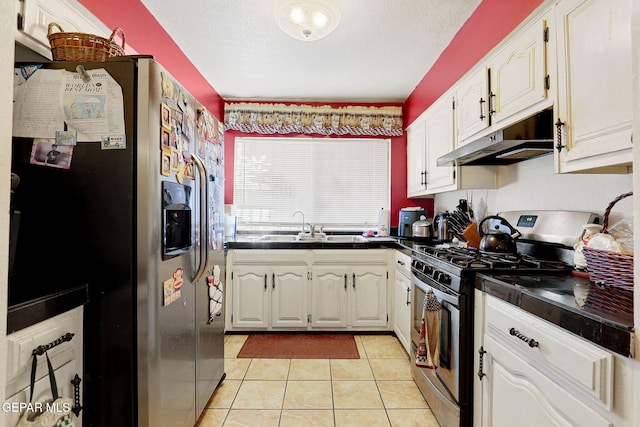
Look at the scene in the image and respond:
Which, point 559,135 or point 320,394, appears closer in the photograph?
point 559,135

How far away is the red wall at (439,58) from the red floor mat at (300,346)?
69.7 inches

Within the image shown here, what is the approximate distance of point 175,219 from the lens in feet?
4.49

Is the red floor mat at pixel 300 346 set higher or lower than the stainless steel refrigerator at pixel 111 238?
lower

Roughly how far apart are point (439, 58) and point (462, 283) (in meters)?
2.04

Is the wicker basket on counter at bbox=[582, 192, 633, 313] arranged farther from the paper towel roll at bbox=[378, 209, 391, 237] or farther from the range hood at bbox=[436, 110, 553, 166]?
the paper towel roll at bbox=[378, 209, 391, 237]

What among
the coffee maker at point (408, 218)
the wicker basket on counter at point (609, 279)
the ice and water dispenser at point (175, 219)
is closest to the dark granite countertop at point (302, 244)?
the coffee maker at point (408, 218)

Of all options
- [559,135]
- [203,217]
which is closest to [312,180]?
[203,217]

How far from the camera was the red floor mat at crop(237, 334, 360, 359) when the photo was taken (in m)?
2.49

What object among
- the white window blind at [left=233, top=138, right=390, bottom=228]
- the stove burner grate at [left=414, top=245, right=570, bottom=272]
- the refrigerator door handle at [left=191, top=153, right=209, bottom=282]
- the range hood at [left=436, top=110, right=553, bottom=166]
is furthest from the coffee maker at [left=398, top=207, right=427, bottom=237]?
the refrigerator door handle at [left=191, top=153, right=209, bottom=282]

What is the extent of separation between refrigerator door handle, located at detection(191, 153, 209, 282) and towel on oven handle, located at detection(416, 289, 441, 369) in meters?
1.23

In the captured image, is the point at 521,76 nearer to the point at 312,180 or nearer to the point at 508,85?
the point at 508,85

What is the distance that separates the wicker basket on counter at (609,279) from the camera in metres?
0.89

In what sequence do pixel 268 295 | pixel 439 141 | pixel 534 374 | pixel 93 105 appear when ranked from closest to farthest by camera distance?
pixel 534 374
pixel 93 105
pixel 439 141
pixel 268 295

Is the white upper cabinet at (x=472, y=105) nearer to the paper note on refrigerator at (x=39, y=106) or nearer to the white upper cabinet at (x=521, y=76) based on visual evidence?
the white upper cabinet at (x=521, y=76)
